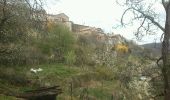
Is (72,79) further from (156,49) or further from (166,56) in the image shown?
(166,56)

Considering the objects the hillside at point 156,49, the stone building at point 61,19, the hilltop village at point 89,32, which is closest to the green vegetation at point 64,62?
the hillside at point 156,49

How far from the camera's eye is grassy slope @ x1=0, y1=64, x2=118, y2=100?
43719mm

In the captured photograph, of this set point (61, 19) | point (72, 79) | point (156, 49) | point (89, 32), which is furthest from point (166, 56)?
point (89, 32)

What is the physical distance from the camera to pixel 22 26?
2662cm

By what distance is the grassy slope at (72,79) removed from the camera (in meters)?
43.7

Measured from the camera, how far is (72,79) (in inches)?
2041

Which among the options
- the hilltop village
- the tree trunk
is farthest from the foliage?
the tree trunk

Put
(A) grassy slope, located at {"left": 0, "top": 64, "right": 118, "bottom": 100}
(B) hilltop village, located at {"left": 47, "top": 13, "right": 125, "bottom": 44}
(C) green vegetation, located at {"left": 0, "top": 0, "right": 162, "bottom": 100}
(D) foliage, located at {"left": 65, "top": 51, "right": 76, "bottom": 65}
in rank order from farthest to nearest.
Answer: (B) hilltop village, located at {"left": 47, "top": 13, "right": 125, "bottom": 44}
(D) foliage, located at {"left": 65, "top": 51, "right": 76, "bottom": 65}
(A) grassy slope, located at {"left": 0, "top": 64, "right": 118, "bottom": 100}
(C) green vegetation, located at {"left": 0, "top": 0, "right": 162, "bottom": 100}

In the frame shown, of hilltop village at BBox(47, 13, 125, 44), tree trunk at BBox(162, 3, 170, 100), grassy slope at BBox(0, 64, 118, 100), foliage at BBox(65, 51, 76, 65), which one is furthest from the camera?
hilltop village at BBox(47, 13, 125, 44)

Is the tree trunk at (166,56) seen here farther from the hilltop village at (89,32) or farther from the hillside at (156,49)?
the hilltop village at (89,32)

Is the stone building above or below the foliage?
above

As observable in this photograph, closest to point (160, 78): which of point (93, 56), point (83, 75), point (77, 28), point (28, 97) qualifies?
point (28, 97)

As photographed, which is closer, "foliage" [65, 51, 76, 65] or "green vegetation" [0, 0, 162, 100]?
"green vegetation" [0, 0, 162, 100]

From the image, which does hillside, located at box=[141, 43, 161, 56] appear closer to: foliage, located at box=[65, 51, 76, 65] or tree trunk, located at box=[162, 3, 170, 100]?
tree trunk, located at box=[162, 3, 170, 100]
